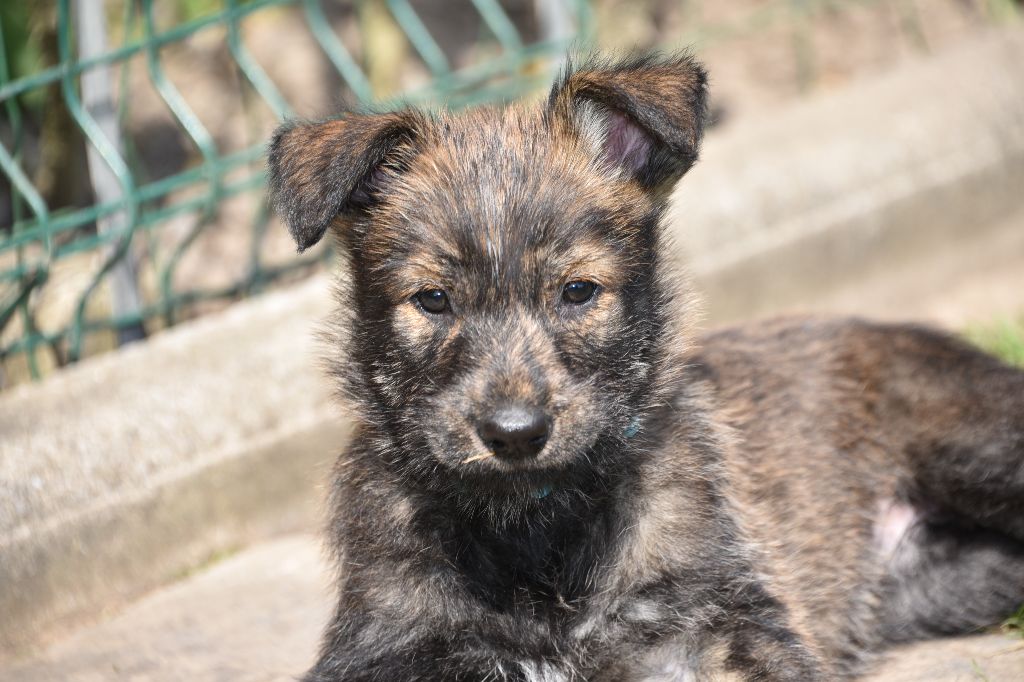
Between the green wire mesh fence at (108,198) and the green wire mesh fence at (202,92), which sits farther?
the green wire mesh fence at (202,92)

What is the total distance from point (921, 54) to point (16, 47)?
563cm

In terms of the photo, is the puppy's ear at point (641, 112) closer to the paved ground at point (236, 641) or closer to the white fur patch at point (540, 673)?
the white fur patch at point (540, 673)

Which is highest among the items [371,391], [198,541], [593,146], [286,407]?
[593,146]

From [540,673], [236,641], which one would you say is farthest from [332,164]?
[236,641]

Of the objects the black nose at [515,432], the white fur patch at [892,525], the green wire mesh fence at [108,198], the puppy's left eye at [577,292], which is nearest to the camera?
the black nose at [515,432]

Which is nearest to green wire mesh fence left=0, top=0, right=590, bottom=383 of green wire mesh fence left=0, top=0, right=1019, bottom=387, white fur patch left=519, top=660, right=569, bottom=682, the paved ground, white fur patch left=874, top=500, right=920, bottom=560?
green wire mesh fence left=0, top=0, right=1019, bottom=387

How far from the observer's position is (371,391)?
346cm

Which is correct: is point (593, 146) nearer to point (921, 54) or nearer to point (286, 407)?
point (286, 407)

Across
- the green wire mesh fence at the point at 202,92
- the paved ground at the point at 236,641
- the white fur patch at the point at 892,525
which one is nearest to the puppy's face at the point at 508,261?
the green wire mesh fence at the point at 202,92

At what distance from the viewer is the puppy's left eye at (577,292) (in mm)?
3158

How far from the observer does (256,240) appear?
5.79 metres

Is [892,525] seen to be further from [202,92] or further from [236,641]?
[202,92]

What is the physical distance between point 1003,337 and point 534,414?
3.41 m

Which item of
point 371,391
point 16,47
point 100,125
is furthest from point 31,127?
point 371,391
